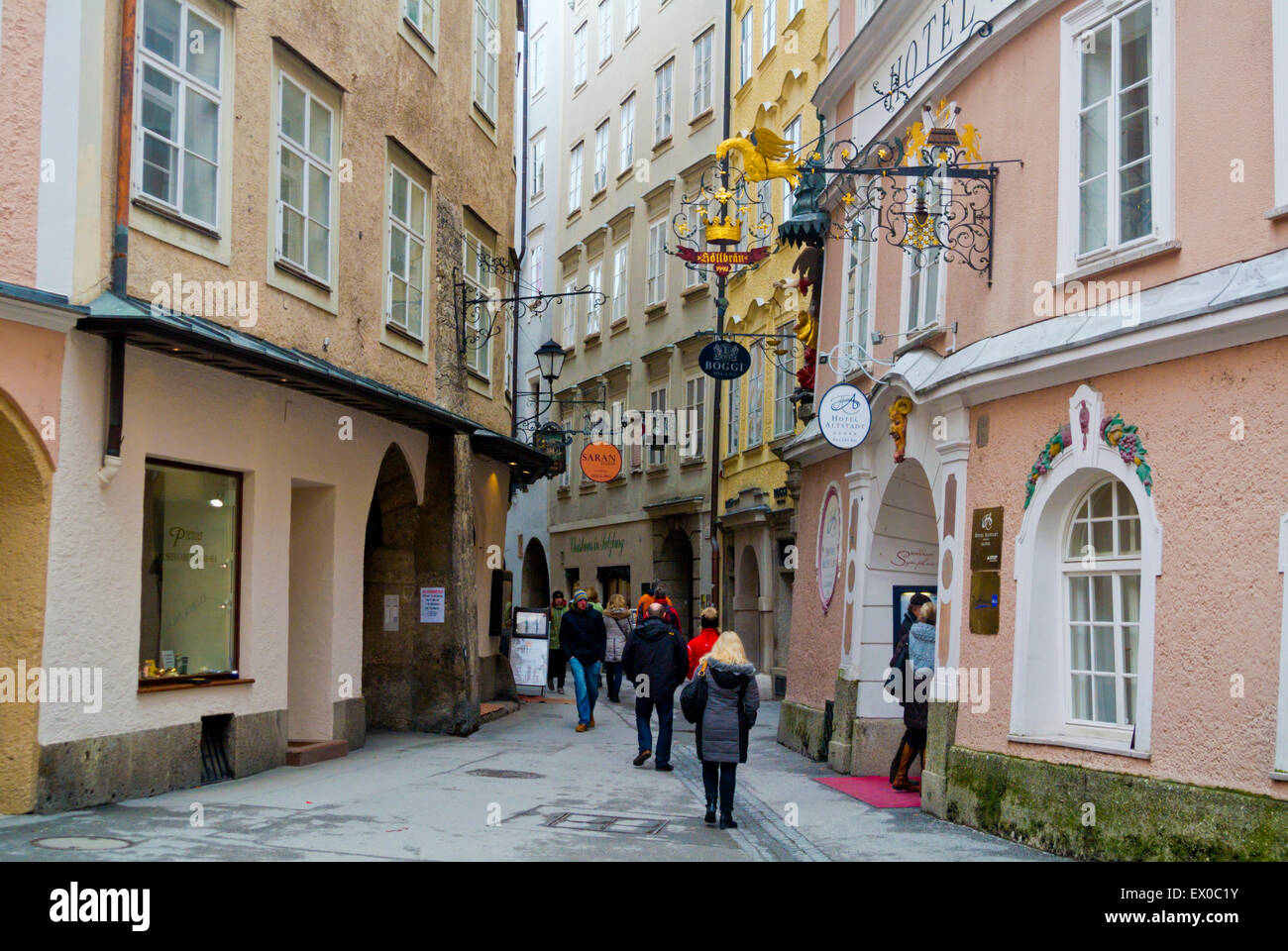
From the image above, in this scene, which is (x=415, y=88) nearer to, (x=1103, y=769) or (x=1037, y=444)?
(x=1037, y=444)

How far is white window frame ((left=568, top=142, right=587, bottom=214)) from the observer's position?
41.3 metres

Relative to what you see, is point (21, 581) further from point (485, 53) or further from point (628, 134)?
point (628, 134)

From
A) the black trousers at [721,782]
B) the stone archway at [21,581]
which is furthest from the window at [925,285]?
the stone archway at [21,581]

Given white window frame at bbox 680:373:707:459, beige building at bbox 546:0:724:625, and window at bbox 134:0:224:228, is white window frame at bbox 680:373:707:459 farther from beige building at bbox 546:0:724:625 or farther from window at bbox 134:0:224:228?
window at bbox 134:0:224:228

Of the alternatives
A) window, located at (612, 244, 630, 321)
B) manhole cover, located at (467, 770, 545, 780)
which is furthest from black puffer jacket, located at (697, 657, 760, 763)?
window, located at (612, 244, 630, 321)

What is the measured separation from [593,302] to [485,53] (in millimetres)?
17016

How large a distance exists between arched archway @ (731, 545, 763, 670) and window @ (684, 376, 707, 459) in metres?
3.66

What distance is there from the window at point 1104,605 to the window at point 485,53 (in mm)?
13052

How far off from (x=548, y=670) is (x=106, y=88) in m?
17.9

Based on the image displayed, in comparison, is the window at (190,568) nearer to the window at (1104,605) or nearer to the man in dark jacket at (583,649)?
the man in dark jacket at (583,649)

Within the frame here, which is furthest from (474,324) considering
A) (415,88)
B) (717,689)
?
(717,689)

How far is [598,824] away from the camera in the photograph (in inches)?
446

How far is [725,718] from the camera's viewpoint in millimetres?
11680
